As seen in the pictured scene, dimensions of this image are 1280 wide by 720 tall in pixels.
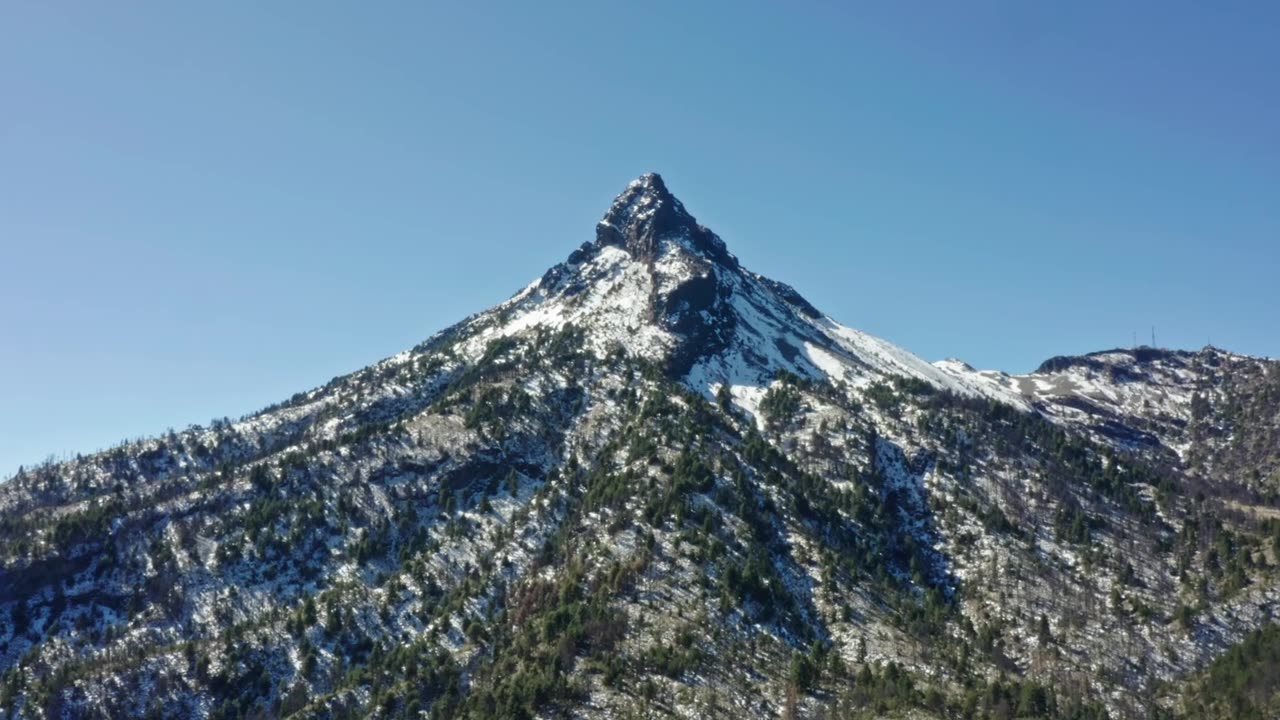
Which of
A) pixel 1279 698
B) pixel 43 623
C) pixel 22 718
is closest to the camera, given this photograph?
pixel 1279 698

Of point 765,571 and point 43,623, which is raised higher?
point 765,571

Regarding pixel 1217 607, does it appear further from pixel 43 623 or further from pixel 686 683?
pixel 43 623

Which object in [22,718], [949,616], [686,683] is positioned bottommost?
[22,718]

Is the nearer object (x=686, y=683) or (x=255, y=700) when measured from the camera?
(x=686, y=683)

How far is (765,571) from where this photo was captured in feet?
571

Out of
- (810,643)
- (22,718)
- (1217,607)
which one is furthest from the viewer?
(1217,607)

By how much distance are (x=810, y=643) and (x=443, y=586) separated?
7697 centimetres

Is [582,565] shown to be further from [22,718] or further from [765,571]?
[22,718]

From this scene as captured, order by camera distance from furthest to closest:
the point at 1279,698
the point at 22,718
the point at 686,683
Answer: the point at 22,718 < the point at 686,683 < the point at 1279,698

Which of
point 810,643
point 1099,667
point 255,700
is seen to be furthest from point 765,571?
point 255,700

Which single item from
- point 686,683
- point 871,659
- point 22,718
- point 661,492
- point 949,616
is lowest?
point 22,718

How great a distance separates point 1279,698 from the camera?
128500 mm

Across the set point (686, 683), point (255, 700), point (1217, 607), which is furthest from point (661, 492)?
point (1217, 607)

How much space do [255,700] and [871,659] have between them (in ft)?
356
